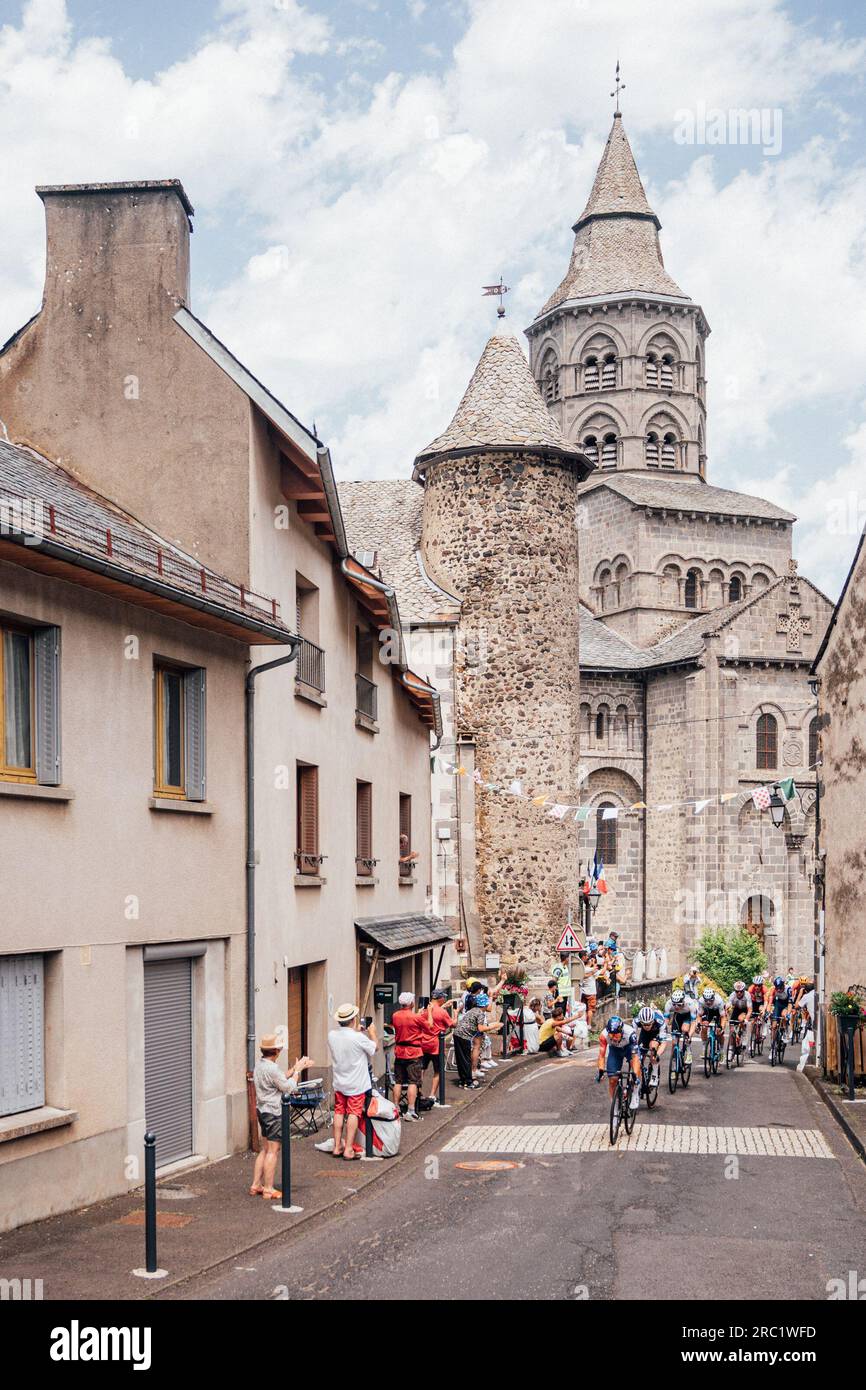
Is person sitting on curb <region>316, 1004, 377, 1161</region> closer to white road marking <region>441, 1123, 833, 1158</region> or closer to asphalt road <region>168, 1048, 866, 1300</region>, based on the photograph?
asphalt road <region>168, 1048, 866, 1300</region>

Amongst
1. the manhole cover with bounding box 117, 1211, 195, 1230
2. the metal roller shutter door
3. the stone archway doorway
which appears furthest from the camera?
the stone archway doorway

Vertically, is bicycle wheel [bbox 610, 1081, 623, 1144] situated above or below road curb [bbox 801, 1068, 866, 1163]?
above

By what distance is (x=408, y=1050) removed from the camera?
57.8 feet

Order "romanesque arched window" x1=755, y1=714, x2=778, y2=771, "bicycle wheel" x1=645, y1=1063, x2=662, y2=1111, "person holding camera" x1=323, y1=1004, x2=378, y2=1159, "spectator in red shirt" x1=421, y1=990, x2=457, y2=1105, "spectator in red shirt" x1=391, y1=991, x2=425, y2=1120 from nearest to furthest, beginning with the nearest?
"person holding camera" x1=323, y1=1004, x2=378, y2=1159
"spectator in red shirt" x1=391, y1=991, x2=425, y2=1120
"spectator in red shirt" x1=421, y1=990, x2=457, y2=1105
"bicycle wheel" x1=645, y1=1063, x2=662, y2=1111
"romanesque arched window" x1=755, y1=714, x2=778, y2=771

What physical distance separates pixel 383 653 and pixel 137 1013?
11.1m

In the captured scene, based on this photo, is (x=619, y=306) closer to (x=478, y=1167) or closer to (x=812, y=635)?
(x=812, y=635)

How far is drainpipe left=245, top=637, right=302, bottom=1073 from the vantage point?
50.6 feet

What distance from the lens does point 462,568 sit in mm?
38219

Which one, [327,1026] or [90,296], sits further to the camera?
[327,1026]

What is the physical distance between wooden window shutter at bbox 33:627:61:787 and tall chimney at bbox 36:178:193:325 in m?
5.72

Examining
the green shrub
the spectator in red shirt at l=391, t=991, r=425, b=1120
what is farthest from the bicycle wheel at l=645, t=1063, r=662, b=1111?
the green shrub

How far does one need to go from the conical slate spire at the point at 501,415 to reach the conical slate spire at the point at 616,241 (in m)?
24.9

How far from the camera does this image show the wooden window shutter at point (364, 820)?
73.3ft

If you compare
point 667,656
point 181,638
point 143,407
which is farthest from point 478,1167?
point 667,656
